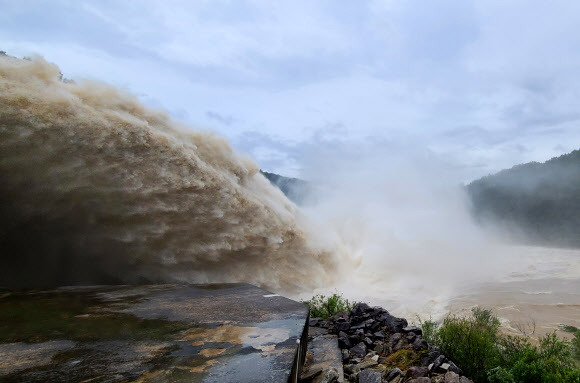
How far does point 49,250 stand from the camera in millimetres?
8219

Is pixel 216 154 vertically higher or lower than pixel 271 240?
higher

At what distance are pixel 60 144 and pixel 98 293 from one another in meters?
2.64

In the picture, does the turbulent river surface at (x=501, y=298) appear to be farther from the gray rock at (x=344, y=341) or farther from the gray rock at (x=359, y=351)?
the gray rock at (x=359, y=351)

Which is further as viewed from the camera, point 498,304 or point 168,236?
point 498,304

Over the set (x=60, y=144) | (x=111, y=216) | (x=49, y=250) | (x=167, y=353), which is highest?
(x=60, y=144)

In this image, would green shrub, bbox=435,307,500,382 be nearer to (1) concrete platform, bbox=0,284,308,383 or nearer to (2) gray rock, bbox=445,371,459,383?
(2) gray rock, bbox=445,371,459,383

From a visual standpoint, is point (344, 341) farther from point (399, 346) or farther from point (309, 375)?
point (309, 375)

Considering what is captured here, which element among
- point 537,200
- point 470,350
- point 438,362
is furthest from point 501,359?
point 537,200

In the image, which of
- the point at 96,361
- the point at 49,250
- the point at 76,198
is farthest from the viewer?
the point at 49,250

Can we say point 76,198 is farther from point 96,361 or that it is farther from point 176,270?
point 96,361

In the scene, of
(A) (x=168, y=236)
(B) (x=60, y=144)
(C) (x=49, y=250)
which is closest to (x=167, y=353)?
(B) (x=60, y=144)

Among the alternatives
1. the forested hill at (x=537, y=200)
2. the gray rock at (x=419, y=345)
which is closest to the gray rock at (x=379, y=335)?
the gray rock at (x=419, y=345)

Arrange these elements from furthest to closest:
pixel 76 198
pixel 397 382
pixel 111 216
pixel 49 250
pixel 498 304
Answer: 1. pixel 498 304
2. pixel 49 250
3. pixel 111 216
4. pixel 76 198
5. pixel 397 382

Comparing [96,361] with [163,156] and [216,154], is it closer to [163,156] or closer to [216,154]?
[163,156]
